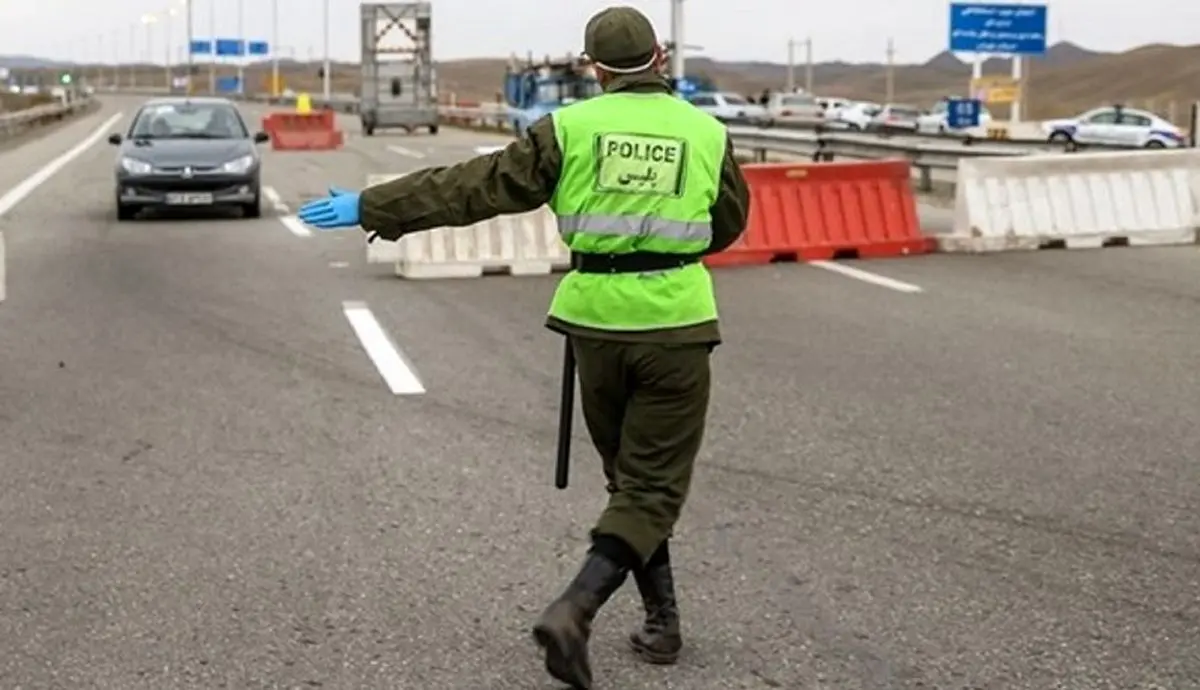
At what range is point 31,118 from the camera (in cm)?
5672

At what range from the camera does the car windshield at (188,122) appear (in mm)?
22188

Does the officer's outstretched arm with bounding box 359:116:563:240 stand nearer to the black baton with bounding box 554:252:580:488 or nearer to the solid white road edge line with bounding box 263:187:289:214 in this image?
the black baton with bounding box 554:252:580:488

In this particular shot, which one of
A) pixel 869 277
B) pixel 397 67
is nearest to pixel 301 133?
pixel 397 67

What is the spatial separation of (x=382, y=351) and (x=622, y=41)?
6.44 meters

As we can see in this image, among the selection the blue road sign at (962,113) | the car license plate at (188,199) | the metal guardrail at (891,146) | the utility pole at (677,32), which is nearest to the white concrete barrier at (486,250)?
the car license plate at (188,199)

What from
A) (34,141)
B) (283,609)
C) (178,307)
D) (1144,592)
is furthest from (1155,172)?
(34,141)

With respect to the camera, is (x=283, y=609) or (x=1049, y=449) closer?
(x=283, y=609)

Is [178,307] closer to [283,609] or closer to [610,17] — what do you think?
[283,609]

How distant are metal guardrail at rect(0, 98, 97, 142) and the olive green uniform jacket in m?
44.8

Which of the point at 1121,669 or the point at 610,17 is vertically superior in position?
the point at 610,17

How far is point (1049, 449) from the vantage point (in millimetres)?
8023

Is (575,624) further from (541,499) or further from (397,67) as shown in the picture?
(397,67)

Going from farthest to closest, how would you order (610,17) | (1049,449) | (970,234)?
(970,234) → (1049,449) → (610,17)

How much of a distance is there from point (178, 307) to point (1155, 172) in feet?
31.9
